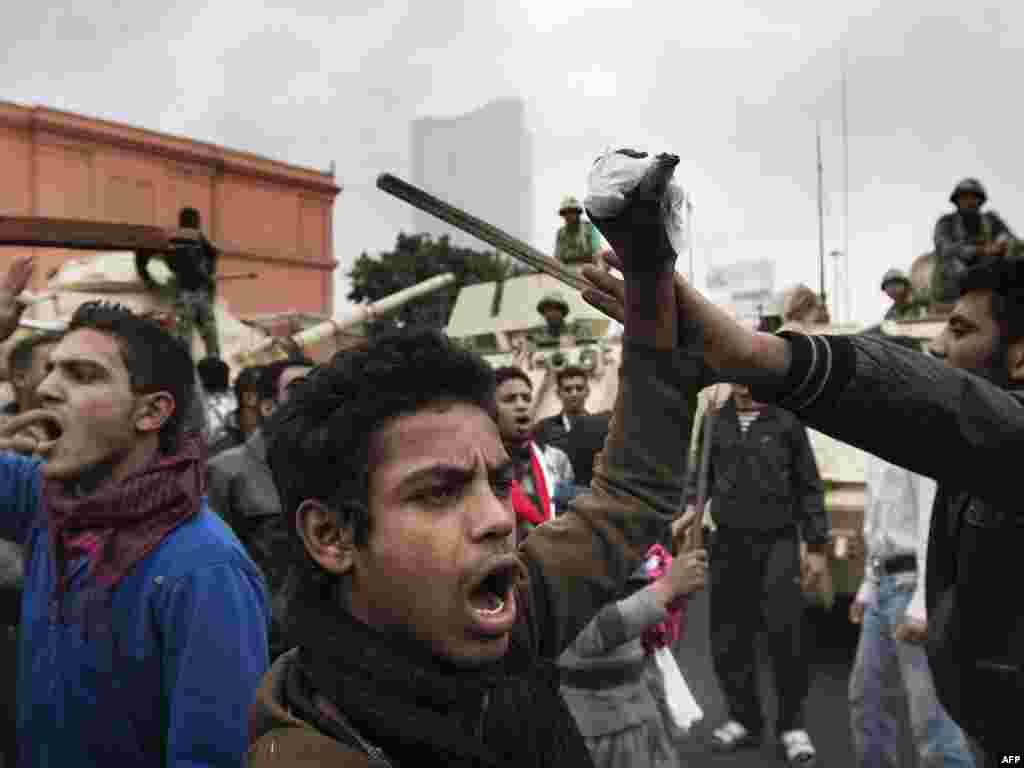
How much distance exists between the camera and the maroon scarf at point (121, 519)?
7.66ft

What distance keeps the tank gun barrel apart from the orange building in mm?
18941

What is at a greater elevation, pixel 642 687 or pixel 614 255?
pixel 614 255

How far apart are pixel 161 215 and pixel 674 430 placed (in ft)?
135

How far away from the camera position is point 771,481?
6445mm

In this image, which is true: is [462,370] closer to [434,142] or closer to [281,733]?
[281,733]

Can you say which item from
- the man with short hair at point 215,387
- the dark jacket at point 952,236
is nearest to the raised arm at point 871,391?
the man with short hair at point 215,387

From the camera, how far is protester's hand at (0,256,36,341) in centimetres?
305

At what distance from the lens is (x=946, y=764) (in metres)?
4.68

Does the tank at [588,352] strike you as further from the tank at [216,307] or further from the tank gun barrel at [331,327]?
the tank at [216,307]

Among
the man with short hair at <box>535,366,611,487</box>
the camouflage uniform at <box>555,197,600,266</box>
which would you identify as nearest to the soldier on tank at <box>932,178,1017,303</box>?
the camouflage uniform at <box>555,197,600,266</box>

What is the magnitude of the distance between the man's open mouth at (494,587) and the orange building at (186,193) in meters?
30.9

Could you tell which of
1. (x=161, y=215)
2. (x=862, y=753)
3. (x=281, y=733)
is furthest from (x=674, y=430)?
(x=161, y=215)

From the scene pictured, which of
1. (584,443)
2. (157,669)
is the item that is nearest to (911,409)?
(157,669)

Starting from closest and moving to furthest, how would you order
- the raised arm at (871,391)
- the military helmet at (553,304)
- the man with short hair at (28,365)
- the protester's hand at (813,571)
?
the raised arm at (871,391)
the man with short hair at (28,365)
the protester's hand at (813,571)
the military helmet at (553,304)
